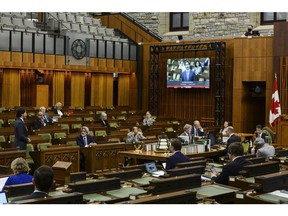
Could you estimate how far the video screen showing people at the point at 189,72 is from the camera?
777 inches

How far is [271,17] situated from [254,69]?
351 centimetres

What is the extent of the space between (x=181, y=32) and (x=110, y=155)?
41.8 ft

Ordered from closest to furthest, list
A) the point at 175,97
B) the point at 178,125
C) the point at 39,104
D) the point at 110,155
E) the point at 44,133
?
the point at 110,155 < the point at 44,133 < the point at 178,125 < the point at 39,104 < the point at 175,97

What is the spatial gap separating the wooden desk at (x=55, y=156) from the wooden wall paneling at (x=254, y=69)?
940cm

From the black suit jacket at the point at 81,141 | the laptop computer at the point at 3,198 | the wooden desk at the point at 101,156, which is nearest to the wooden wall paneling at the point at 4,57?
the black suit jacket at the point at 81,141

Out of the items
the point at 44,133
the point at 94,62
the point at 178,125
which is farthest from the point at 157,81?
the point at 44,133

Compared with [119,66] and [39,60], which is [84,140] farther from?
[119,66]

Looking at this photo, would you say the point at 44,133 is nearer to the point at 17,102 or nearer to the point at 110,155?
the point at 110,155

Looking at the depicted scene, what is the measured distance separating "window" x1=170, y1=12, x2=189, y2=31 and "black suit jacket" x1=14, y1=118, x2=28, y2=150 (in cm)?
1435

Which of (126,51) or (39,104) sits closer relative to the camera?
(39,104)

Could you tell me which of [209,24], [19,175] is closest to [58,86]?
[209,24]

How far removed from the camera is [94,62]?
66.7 ft
